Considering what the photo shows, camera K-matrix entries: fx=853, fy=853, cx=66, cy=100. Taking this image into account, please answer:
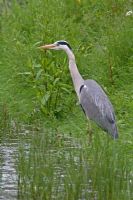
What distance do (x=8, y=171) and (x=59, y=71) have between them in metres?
2.97

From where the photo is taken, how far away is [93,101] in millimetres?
9156

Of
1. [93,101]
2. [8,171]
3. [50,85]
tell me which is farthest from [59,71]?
[8,171]

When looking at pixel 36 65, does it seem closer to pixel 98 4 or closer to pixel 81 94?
pixel 81 94

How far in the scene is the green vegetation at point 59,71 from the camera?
8.17m

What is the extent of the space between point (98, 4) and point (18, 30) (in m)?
1.32

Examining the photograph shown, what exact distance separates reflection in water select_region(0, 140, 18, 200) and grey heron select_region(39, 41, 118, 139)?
100cm

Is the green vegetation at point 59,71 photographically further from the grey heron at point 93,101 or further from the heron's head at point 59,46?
the heron's head at point 59,46

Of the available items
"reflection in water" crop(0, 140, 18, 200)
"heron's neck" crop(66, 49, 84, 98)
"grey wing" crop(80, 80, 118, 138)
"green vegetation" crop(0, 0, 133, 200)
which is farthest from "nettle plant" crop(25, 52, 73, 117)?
"reflection in water" crop(0, 140, 18, 200)

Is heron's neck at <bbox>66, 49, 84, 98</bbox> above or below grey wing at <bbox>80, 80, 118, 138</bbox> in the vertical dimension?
above

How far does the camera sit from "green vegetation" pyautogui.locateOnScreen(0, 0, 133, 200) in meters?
8.17

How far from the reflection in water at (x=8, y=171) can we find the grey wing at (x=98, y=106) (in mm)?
993

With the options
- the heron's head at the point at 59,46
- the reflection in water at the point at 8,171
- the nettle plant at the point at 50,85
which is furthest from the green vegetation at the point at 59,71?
the heron's head at the point at 59,46

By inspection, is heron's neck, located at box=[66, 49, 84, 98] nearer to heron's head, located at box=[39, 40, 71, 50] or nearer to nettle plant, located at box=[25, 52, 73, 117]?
heron's head, located at box=[39, 40, 71, 50]

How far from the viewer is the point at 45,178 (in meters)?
5.87
